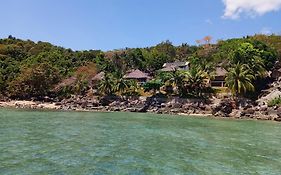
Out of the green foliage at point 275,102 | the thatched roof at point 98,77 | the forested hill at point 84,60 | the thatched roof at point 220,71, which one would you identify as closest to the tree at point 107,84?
the forested hill at point 84,60

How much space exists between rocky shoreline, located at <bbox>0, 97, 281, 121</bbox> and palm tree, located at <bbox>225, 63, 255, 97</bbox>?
2242mm

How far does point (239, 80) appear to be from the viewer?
177 feet

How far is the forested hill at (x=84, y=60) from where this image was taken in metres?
65.6

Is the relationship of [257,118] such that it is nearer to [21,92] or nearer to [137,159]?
[137,159]

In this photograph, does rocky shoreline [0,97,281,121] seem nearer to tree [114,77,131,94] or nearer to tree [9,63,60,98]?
tree [114,77,131,94]

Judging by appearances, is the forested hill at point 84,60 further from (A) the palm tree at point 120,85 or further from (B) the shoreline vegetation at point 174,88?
(A) the palm tree at point 120,85

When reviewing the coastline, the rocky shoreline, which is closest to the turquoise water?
the rocky shoreline

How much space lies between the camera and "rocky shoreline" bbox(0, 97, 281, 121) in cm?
4994

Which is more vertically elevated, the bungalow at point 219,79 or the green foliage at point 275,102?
the bungalow at point 219,79

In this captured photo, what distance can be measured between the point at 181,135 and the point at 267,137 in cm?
719

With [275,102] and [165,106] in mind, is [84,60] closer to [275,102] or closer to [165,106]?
[165,106]

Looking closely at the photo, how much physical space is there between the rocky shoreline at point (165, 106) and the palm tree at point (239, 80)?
2.24m

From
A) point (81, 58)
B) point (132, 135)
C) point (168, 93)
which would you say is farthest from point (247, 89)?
point (81, 58)

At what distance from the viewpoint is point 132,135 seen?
28031 millimetres
